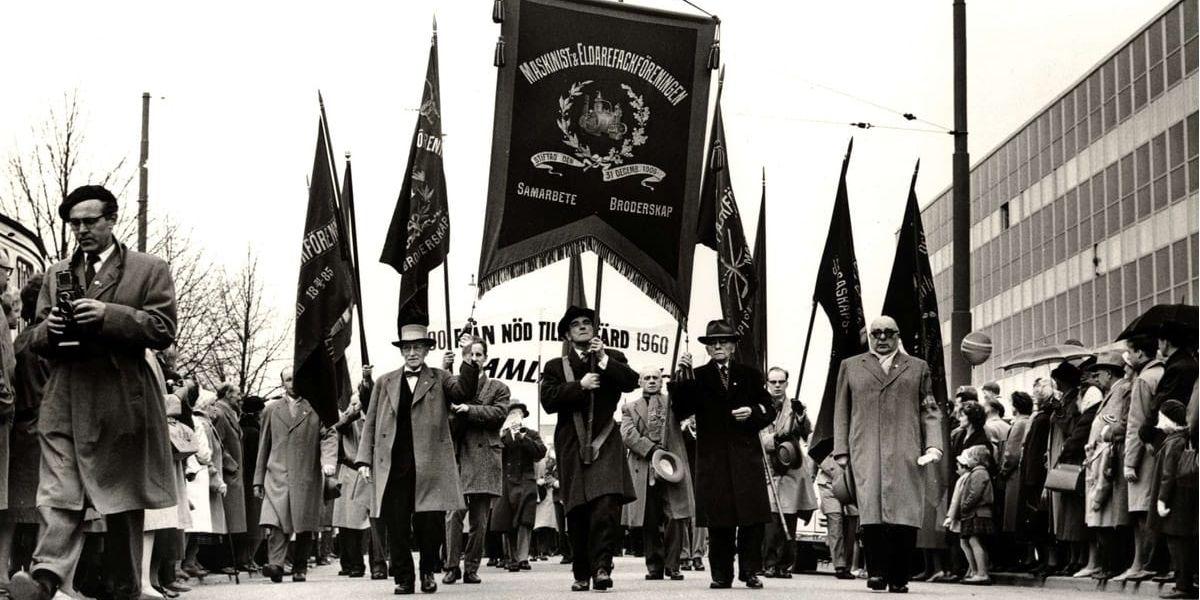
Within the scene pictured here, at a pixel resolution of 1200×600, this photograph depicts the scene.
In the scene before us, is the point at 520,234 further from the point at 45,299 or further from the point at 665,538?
the point at 45,299

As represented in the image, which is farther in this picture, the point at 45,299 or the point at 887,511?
the point at 887,511

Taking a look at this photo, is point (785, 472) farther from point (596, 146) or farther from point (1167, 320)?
point (1167, 320)

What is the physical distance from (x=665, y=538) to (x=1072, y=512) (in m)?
3.61

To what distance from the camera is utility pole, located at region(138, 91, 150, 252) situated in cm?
3231

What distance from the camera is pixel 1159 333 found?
555 inches

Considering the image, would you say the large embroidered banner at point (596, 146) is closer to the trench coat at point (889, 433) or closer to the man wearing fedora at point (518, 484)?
the trench coat at point (889, 433)

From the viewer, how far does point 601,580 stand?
13.7m

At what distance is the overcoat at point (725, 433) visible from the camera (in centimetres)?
1448

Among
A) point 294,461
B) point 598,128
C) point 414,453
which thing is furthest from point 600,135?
point 294,461

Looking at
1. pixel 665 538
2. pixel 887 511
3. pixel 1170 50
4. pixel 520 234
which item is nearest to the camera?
pixel 887 511

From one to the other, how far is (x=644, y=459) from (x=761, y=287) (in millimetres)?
4857

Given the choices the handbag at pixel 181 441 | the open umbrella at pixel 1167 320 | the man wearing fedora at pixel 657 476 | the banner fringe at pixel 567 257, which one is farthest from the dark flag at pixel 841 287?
the handbag at pixel 181 441

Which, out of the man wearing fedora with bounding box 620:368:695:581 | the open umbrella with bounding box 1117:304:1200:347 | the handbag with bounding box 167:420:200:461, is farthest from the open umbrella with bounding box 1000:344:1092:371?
the handbag with bounding box 167:420:200:461

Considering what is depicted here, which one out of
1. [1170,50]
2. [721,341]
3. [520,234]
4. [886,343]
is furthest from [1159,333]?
[1170,50]
